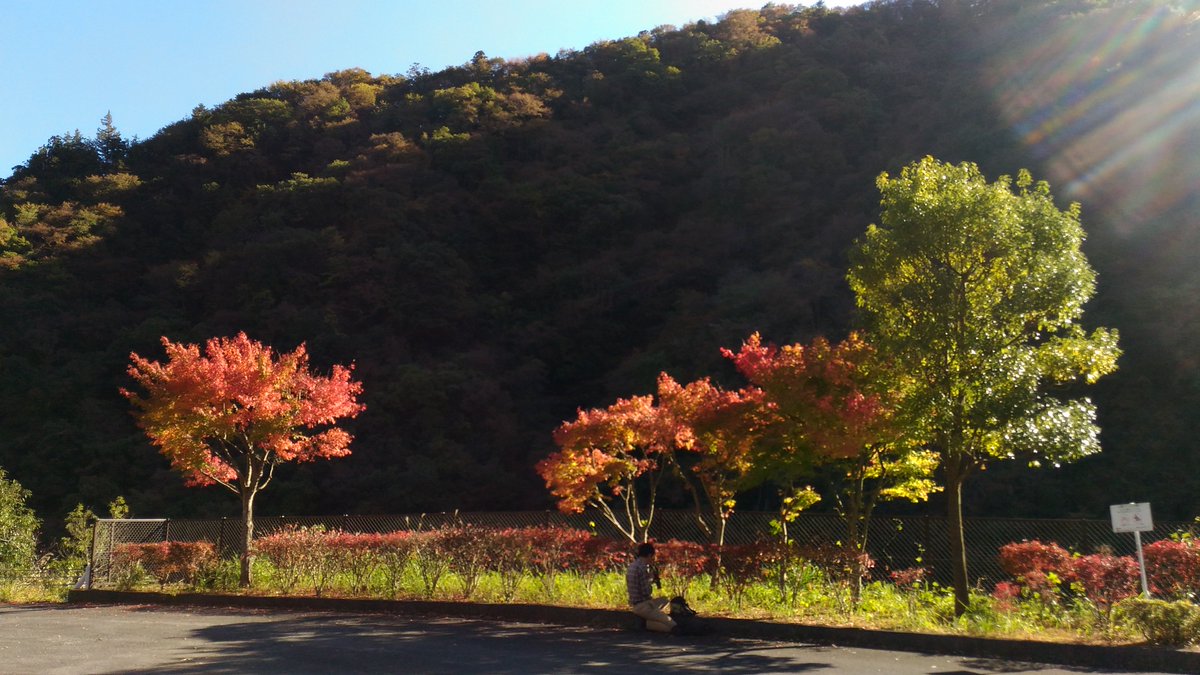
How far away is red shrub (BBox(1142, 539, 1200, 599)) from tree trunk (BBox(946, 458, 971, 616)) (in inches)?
72.9

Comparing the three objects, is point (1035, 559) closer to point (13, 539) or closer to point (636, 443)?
point (636, 443)

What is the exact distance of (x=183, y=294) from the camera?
146ft

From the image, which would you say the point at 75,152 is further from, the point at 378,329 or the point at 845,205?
the point at 845,205

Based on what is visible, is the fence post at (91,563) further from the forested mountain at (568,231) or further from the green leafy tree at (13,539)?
the forested mountain at (568,231)

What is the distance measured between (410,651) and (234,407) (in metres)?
9.24

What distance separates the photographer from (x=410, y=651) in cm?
1045

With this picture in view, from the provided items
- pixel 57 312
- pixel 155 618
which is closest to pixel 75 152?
pixel 57 312

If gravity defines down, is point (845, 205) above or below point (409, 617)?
above

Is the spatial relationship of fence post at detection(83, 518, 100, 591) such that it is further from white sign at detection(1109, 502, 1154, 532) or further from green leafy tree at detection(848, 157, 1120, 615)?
white sign at detection(1109, 502, 1154, 532)

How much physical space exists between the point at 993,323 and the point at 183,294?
133ft

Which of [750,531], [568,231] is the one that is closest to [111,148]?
[568,231]

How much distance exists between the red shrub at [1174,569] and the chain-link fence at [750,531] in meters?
4.00

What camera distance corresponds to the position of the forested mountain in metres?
31.0

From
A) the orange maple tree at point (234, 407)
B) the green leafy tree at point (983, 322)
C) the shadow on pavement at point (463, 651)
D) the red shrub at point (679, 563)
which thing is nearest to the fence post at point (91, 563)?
the orange maple tree at point (234, 407)
